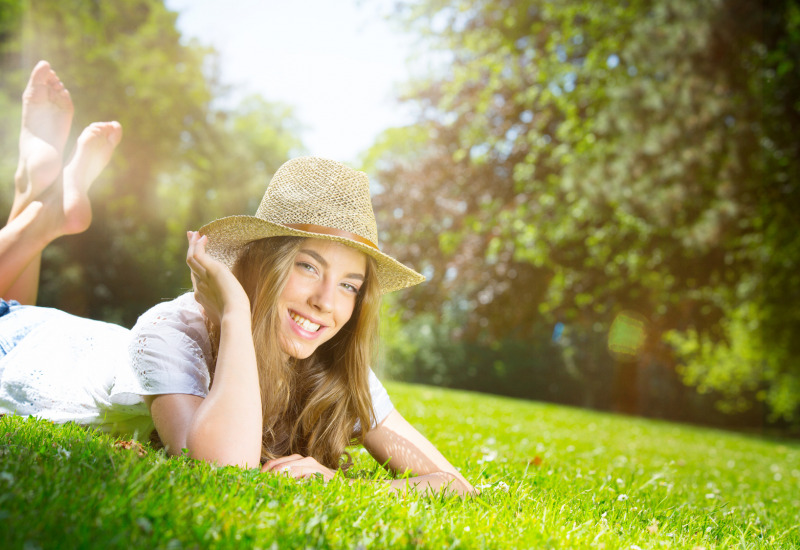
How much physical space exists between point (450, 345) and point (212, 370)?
2729 cm

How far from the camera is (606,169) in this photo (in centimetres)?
1352

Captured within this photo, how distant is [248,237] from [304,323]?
500 millimetres

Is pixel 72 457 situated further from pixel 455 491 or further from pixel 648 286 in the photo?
pixel 648 286

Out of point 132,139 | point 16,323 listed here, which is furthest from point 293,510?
point 132,139

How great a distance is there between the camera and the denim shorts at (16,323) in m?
3.53

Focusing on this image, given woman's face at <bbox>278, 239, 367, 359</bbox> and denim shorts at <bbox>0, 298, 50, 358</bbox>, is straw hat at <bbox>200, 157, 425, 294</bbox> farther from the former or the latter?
denim shorts at <bbox>0, 298, 50, 358</bbox>

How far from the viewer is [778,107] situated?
12.0m

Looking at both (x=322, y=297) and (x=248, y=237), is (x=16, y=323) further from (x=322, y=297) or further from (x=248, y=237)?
(x=322, y=297)

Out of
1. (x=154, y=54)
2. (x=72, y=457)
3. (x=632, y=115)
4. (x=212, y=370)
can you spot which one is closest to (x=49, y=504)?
(x=72, y=457)

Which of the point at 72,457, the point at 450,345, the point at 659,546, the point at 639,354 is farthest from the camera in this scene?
the point at 450,345

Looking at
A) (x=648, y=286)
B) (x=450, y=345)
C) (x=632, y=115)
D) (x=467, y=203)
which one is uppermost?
(x=632, y=115)

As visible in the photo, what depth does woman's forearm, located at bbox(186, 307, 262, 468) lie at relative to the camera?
2.35 m

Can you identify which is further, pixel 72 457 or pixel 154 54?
pixel 154 54

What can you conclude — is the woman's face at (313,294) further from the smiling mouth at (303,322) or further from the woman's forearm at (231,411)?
the woman's forearm at (231,411)
